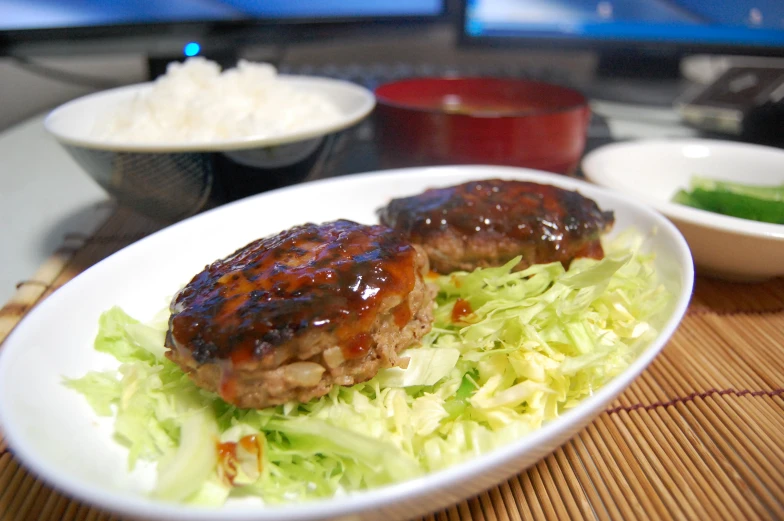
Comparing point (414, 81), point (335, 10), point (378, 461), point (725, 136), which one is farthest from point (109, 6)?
point (725, 136)

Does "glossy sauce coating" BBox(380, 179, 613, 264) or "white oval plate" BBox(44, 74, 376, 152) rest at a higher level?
"white oval plate" BBox(44, 74, 376, 152)

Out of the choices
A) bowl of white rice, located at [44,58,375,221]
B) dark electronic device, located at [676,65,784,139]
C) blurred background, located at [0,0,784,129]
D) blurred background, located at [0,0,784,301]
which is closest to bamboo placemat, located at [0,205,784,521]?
bowl of white rice, located at [44,58,375,221]

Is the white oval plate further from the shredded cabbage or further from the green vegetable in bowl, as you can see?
the green vegetable in bowl

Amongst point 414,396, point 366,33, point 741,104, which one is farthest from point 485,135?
point 741,104

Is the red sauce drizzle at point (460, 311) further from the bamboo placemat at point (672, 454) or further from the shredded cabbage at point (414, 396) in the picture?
the bamboo placemat at point (672, 454)

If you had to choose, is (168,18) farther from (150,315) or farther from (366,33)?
(150,315)

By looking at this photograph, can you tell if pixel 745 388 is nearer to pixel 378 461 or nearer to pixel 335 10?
pixel 378 461
